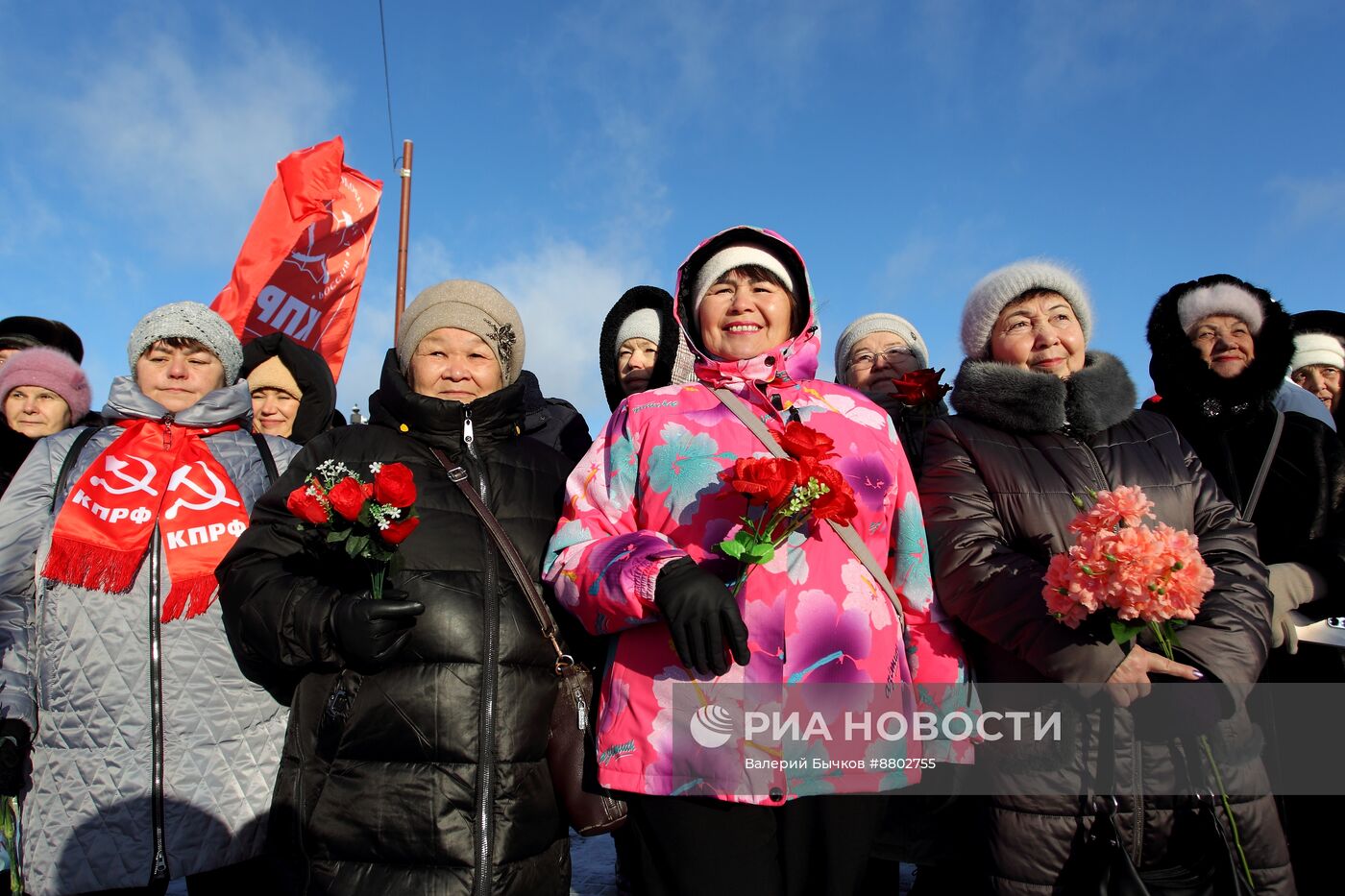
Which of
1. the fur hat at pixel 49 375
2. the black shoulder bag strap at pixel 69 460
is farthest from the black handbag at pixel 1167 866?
the fur hat at pixel 49 375

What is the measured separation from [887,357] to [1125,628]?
2.32 metres

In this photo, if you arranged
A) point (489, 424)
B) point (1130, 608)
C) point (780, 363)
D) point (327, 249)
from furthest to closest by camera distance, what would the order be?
1. point (327, 249)
2. point (489, 424)
3. point (780, 363)
4. point (1130, 608)

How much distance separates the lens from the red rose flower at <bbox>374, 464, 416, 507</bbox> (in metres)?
1.94

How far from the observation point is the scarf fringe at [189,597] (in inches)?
97.8

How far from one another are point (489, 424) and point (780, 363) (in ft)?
3.19

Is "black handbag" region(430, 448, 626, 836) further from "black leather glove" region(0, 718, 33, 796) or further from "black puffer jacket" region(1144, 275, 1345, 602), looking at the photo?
"black puffer jacket" region(1144, 275, 1345, 602)

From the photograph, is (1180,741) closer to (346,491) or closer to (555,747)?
(555,747)

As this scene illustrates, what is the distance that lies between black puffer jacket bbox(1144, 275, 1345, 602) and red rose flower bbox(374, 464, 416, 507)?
9.74 ft

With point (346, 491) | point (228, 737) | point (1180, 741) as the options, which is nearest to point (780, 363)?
point (346, 491)

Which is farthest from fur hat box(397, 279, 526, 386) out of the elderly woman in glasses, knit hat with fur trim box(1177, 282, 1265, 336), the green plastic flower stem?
knit hat with fur trim box(1177, 282, 1265, 336)

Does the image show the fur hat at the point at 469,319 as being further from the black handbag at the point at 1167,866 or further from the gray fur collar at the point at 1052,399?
the black handbag at the point at 1167,866

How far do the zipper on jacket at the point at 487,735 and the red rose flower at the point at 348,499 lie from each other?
479 mm

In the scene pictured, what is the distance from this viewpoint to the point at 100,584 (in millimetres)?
2463

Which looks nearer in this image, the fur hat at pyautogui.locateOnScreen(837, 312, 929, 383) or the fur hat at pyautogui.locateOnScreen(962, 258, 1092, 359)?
the fur hat at pyautogui.locateOnScreen(962, 258, 1092, 359)
